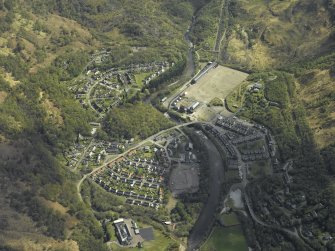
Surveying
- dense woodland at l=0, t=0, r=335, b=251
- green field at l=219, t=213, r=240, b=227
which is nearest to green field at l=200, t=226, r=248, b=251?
green field at l=219, t=213, r=240, b=227

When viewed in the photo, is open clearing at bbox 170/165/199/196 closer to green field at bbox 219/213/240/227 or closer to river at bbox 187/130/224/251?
river at bbox 187/130/224/251

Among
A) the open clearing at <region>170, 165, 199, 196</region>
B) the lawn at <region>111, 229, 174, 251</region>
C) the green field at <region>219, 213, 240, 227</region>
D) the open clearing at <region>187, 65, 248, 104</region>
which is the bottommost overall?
the lawn at <region>111, 229, 174, 251</region>

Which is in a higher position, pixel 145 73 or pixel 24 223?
pixel 145 73

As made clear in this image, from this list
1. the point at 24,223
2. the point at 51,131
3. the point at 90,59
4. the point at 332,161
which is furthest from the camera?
the point at 90,59

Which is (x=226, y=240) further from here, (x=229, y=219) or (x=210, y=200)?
(x=210, y=200)

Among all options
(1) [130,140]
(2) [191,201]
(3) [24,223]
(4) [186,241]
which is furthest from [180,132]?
(3) [24,223]

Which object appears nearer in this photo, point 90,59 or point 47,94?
point 47,94

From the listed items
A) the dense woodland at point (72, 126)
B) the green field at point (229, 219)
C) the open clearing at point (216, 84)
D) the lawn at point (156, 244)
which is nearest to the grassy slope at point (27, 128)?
the dense woodland at point (72, 126)

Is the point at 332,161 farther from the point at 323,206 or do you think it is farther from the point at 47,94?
the point at 47,94
